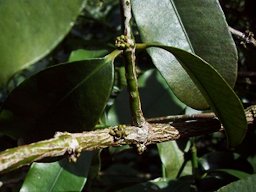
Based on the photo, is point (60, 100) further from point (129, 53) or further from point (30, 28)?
point (30, 28)

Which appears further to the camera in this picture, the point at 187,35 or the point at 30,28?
the point at 187,35

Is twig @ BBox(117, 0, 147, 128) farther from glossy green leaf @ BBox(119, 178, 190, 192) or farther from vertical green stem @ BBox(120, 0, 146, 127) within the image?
glossy green leaf @ BBox(119, 178, 190, 192)

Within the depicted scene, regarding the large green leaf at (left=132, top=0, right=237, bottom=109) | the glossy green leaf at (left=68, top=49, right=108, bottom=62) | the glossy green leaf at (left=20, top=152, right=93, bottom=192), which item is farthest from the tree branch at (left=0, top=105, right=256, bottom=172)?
the glossy green leaf at (left=68, top=49, right=108, bottom=62)

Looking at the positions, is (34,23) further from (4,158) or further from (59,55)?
(59,55)

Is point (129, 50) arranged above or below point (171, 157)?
above

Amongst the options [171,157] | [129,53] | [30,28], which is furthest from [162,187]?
[30,28]

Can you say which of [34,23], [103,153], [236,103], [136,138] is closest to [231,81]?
[236,103]
